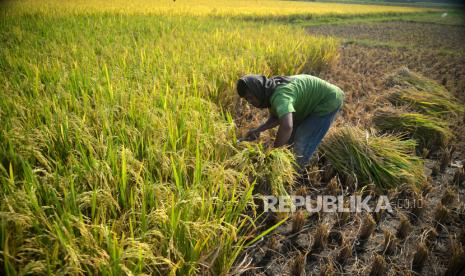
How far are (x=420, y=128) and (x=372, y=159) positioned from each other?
1.09 meters

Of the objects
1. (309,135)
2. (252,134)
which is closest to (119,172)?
(252,134)

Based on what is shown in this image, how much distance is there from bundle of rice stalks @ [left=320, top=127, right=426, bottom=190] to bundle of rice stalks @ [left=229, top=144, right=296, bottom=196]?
714 millimetres

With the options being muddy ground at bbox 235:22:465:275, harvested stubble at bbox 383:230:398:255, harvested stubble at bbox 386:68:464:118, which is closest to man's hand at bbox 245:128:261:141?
muddy ground at bbox 235:22:465:275

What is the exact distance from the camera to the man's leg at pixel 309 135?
2.34m

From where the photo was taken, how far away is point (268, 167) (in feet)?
6.00

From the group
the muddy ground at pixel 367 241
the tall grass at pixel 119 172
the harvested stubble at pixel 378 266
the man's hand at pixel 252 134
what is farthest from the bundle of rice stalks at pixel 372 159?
the tall grass at pixel 119 172

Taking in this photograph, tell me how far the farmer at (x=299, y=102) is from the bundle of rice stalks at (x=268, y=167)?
21cm

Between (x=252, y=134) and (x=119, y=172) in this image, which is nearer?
(x=119, y=172)

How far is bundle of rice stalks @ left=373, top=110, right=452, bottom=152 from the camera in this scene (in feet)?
9.32

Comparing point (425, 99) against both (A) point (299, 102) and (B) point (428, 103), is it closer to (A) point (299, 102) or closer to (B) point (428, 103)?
(B) point (428, 103)

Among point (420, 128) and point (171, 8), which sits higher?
point (171, 8)

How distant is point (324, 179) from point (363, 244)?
26.8 inches

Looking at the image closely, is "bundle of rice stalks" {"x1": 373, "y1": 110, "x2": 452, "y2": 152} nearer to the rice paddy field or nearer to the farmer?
the rice paddy field

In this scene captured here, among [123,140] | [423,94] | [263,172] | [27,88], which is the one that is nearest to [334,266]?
[263,172]
